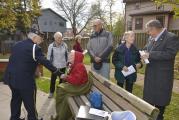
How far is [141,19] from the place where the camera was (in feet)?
132

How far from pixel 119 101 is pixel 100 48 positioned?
9.09 ft

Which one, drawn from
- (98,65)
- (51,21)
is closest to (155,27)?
(98,65)

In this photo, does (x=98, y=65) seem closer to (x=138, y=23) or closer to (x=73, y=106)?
A: (x=73, y=106)

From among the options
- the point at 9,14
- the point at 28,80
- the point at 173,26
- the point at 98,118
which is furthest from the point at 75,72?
the point at 173,26

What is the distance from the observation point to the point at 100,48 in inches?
292

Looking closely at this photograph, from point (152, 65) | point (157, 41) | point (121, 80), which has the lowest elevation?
point (121, 80)

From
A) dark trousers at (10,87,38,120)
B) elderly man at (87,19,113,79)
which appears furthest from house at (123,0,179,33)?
dark trousers at (10,87,38,120)

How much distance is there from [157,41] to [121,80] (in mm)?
1563

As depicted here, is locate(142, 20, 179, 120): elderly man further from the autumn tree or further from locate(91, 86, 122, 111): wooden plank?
the autumn tree

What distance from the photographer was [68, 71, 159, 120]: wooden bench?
3791mm

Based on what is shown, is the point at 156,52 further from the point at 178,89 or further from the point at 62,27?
the point at 62,27

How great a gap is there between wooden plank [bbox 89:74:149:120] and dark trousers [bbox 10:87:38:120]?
4.07 ft

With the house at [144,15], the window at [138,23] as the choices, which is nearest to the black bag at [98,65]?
the house at [144,15]

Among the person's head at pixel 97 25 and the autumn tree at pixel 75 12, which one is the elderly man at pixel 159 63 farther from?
the autumn tree at pixel 75 12
